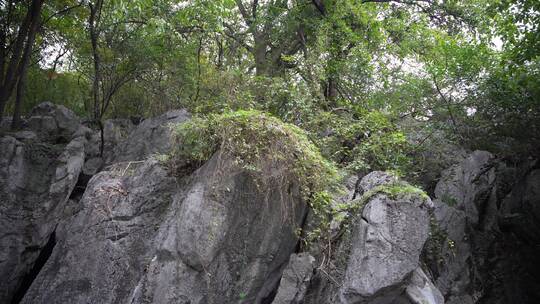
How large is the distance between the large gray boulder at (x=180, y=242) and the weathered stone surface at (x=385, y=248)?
38.9 inches

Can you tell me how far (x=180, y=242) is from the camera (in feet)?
16.8

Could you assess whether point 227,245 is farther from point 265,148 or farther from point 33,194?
point 33,194

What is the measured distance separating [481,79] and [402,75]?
1534mm

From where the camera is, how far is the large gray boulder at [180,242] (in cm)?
512

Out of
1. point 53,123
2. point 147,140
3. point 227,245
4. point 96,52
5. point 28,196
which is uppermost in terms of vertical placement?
point 96,52

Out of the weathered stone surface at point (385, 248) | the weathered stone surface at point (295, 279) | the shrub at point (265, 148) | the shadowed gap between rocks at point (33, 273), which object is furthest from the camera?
the shadowed gap between rocks at point (33, 273)

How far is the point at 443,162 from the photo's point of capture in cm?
922

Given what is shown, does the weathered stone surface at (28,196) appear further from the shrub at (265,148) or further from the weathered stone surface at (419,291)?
the weathered stone surface at (419,291)

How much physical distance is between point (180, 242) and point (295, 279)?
147cm

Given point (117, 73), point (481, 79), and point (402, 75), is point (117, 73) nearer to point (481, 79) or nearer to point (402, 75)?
point (402, 75)

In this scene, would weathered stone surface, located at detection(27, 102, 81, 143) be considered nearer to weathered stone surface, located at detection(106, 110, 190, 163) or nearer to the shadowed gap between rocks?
weathered stone surface, located at detection(106, 110, 190, 163)

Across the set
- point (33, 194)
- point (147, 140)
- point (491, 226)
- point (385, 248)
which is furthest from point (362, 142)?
point (33, 194)

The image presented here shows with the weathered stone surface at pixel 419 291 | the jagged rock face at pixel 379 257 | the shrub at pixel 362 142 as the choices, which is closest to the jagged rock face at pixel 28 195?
the shrub at pixel 362 142

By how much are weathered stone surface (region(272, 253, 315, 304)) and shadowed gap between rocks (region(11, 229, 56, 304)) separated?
4.62m
